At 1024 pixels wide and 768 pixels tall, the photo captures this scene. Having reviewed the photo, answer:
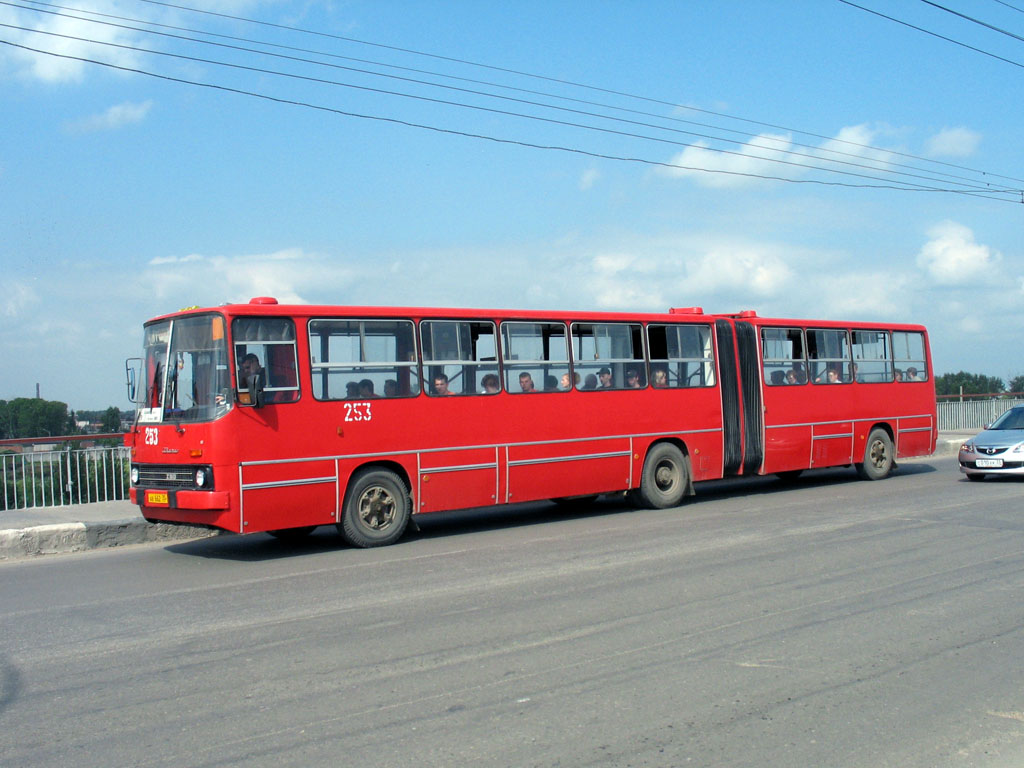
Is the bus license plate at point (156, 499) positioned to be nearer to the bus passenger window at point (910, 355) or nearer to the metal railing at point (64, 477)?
the metal railing at point (64, 477)

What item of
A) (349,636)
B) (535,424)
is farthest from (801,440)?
(349,636)

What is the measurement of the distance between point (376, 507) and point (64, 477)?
19.7 feet

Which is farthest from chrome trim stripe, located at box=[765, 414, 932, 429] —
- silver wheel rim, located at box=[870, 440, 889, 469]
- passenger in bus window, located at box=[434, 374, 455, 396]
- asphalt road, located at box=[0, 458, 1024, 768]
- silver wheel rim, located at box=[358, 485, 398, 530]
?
silver wheel rim, located at box=[358, 485, 398, 530]

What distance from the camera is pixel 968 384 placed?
34312 millimetres

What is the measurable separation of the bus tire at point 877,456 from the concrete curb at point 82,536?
1249 centimetres

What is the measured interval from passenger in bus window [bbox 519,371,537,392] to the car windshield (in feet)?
33.8

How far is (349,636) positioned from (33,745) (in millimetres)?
2526

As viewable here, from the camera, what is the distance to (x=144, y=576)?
10.1 meters

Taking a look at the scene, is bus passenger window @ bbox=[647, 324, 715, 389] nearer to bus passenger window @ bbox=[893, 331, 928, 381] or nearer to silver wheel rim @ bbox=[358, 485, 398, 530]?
silver wheel rim @ bbox=[358, 485, 398, 530]

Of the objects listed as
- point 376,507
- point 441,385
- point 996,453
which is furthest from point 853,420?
point 376,507

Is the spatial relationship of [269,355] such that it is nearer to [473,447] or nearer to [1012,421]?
[473,447]

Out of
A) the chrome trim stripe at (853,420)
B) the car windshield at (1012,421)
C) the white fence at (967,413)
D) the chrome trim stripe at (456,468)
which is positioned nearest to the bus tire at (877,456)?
the chrome trim stripe at (853,420)

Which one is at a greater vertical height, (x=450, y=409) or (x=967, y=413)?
(x=450, y=409)

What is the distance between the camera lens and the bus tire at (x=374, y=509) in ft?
38.6
